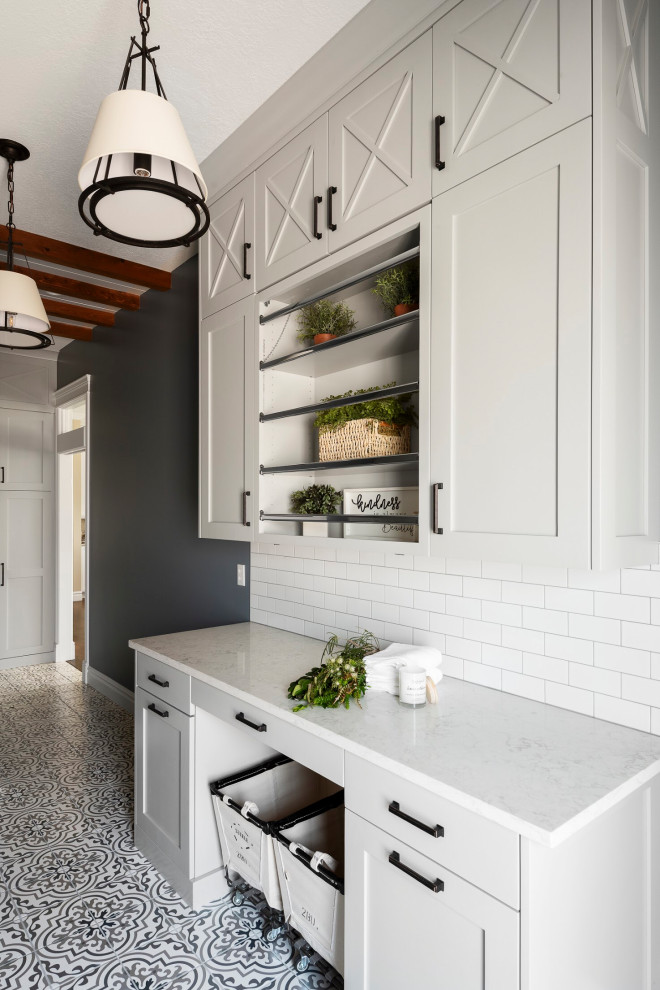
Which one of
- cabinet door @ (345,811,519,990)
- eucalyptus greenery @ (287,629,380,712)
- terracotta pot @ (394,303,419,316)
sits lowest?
cabinet door @ (345,811,519,990)

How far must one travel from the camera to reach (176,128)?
144cm

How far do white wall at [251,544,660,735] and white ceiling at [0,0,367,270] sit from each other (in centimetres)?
173

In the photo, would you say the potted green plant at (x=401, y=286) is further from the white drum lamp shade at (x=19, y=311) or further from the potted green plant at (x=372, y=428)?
the white drum lamp shade at (x=19, y=311)

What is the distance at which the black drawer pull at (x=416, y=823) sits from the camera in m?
1.23

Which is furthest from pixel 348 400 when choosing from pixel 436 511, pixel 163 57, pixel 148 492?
pixel 148 492

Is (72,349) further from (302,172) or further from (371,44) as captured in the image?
(371,44)

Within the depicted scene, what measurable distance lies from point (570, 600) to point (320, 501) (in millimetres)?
972

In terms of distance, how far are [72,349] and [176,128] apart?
167 inches

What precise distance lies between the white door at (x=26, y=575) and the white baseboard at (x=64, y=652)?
2.8 inches

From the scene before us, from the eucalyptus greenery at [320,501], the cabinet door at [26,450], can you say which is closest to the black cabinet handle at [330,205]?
the eucalyptus greenery at [320,501]

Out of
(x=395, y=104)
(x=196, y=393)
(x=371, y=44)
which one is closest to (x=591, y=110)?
(x=395, y=104)

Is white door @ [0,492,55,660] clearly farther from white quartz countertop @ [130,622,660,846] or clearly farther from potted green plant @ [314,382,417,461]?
potted green plant @ [314,382,417,461]

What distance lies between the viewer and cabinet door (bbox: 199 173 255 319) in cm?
242

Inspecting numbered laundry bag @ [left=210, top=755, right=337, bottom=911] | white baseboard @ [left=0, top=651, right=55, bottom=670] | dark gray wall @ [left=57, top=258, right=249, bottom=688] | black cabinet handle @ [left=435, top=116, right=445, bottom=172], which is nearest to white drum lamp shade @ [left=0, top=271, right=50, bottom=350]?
dark gray wall @ [left=57, top=258, right=249, bottom=688]
